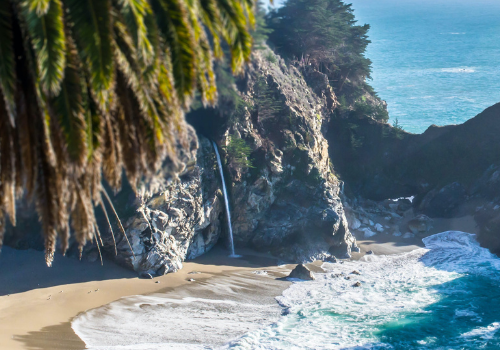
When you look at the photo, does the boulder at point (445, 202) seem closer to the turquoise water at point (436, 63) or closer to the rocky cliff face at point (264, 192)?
the rocky cliff face at point (264, 192)

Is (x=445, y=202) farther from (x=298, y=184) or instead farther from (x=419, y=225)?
(x=298, y=184)

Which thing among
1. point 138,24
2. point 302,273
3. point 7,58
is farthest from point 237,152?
point 7,58

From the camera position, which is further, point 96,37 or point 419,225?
point 419,225

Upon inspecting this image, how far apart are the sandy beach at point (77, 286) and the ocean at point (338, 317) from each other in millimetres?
636

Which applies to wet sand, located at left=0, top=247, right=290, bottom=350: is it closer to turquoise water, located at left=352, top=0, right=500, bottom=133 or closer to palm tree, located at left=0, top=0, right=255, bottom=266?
palm tree, located at left=0, top=0, right=255, bottom=266

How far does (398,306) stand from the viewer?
64.6 ft

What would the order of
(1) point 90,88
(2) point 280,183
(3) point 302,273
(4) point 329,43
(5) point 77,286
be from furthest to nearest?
1. (4) point 329,43
2. (2) point 280,183
3. (3) point 302,273
4. (5) point 77,286
5. (1) point 90,88

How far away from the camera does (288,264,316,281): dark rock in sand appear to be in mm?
22234

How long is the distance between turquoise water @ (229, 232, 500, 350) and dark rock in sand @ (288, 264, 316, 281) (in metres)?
0.47

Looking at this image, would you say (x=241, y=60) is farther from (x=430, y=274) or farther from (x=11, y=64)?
(x=430, y=274)

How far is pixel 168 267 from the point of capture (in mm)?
21406

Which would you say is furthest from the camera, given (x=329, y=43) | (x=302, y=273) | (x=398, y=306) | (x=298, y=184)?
(x=329, y=43)

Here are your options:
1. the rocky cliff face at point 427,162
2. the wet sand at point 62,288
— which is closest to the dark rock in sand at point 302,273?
the wet sand at point 62,288

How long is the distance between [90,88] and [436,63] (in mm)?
102119
